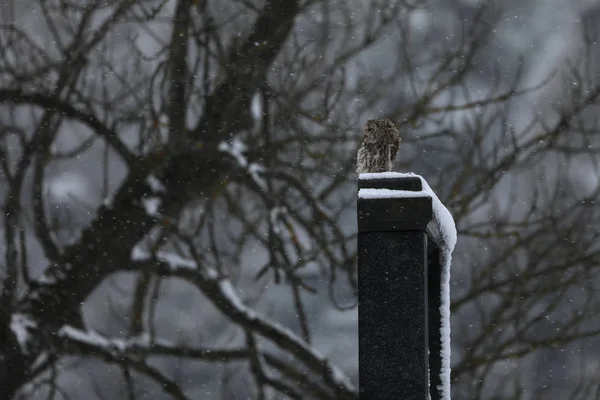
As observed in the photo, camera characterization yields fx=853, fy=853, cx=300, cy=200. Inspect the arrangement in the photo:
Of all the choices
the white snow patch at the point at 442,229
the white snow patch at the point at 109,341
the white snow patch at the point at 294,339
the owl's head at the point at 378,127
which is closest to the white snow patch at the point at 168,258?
the white snow patch at the point at 294,339

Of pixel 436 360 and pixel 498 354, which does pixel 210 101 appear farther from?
pixel 436 360

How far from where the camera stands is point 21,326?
6086 mm

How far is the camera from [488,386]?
557 centimetres

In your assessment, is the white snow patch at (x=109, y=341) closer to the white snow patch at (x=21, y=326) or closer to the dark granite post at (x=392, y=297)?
the white snow patch at (x=21, y=326)

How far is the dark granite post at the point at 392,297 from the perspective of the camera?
1.67 metres

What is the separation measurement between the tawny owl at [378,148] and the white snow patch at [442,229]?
0.11 meters

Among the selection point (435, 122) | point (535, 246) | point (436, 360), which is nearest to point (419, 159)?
point (435, 122)

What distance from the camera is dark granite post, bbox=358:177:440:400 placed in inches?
65.8

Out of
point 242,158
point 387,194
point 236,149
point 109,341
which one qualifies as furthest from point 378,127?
point 109,341

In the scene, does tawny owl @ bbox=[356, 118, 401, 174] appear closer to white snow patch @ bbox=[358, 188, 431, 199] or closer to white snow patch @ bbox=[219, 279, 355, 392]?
white snow patch @ bbox=[358, 188, 431, 199]

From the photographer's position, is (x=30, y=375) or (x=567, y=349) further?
(x=30, y=375)

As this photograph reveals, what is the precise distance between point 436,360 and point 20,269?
4.58m

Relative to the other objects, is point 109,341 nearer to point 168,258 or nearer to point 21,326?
point 21,326

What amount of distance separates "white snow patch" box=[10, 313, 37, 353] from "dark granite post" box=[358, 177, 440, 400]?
191 inches
